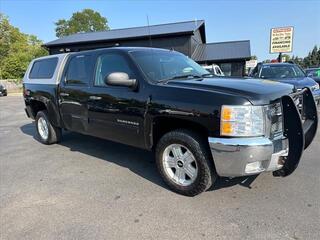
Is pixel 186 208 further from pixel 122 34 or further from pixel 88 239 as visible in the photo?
pixel 122 34

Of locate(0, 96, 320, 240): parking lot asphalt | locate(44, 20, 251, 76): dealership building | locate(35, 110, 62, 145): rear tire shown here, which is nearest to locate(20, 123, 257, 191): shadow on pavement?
locate(0, 96, 320, 240): parking lot asphalt

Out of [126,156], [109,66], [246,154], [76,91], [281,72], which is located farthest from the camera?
[281,72]

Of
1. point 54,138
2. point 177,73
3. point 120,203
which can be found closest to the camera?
point 120,203

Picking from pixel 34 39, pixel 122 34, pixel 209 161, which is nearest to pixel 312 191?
pixel 209 161

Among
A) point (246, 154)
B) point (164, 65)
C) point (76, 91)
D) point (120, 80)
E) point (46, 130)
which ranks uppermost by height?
point (164, 65)

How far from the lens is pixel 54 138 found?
6.70 m

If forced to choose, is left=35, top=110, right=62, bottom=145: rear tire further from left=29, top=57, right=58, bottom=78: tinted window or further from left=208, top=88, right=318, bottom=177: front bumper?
left=208, top=88, right=318, bottom=177: front bumper

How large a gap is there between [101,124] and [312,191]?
3.18m

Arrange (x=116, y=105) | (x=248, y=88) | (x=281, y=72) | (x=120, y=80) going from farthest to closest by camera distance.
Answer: (x=281, y=72) < (x=116, y=105) < (x=120, y=80) < (x=248, y=88)

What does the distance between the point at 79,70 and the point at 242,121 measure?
3.29m

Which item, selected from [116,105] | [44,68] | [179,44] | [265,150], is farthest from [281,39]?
[265,150]

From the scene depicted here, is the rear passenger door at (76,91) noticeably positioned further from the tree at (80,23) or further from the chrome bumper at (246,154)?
the tree at (80,23)

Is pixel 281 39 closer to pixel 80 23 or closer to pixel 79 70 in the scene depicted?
pixel 79 70

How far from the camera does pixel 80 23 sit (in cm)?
8119
